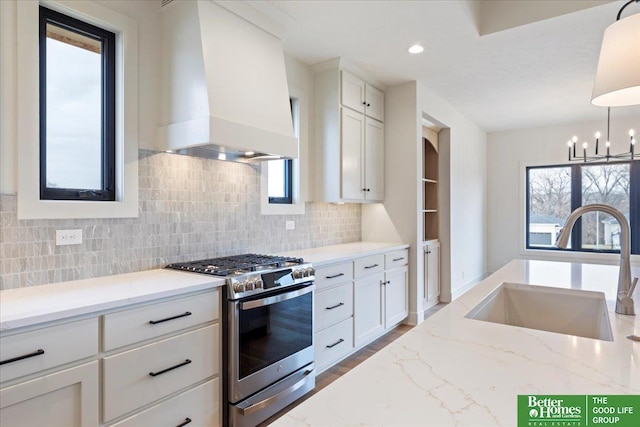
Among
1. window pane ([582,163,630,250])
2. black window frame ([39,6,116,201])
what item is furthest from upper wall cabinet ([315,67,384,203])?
window pane ([582,163,630,250])

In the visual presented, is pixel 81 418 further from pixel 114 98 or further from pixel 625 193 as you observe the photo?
pixel 625 193

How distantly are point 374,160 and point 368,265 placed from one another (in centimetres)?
131

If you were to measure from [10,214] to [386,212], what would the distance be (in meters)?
3.42

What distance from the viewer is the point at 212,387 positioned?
2.00 meters

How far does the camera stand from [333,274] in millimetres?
2955

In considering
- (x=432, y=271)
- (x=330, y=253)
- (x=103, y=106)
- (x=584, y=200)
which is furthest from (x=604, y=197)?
(x=103, y=106)

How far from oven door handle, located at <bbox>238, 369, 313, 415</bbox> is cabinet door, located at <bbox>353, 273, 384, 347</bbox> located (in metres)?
0.81

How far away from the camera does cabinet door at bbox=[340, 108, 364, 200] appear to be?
3633 mm

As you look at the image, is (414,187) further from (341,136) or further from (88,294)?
(88,294)

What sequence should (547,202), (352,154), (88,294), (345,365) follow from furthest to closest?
(547,202) → (352,154) → (345,365) → (88,294)

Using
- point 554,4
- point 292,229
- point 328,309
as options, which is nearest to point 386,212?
point 292,229

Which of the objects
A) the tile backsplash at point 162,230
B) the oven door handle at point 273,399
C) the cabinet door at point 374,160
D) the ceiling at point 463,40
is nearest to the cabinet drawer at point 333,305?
the oven door handle at point 273,399

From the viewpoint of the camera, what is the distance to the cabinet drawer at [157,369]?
159cm

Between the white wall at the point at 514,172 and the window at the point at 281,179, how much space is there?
4870mm
